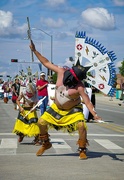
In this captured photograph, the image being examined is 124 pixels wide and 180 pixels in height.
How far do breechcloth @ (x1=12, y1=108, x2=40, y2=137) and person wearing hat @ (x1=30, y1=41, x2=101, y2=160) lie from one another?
179 cm

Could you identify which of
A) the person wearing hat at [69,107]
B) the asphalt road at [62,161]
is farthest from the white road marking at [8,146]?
the person wearing hat at [69,107]

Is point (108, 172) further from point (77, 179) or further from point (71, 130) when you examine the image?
point (71, 130)

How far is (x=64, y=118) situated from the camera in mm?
9352

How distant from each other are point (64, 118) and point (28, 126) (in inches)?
89.2

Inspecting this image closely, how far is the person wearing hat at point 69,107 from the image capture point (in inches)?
362

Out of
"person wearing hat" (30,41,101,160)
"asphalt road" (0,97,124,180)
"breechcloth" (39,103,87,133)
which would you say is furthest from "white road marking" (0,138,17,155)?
"breechcloth" (39,103,87,133)

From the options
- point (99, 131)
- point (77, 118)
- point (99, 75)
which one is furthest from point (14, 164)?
point (99, 131)

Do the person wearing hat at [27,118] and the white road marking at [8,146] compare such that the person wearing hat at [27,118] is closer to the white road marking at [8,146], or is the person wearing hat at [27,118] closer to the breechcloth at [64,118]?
the white road marking at [8,146]

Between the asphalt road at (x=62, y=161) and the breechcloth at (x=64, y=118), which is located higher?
the breechcloth at (x=64, y=118)

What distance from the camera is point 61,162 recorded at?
29.0 ft

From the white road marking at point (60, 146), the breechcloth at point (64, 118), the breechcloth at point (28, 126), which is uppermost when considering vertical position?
the breechcloth at point (64, 118)

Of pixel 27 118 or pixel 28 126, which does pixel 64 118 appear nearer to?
pixel 28 126

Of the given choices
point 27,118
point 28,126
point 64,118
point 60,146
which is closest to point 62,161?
point 64,118

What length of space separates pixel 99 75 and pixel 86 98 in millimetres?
2602
